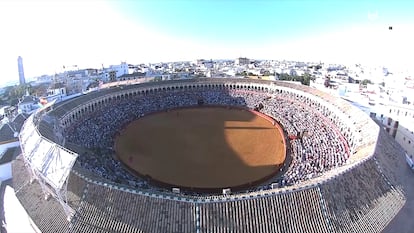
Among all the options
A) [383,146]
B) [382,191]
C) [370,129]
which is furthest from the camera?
[370,129]

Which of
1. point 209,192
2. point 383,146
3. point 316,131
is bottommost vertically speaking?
point 209,192

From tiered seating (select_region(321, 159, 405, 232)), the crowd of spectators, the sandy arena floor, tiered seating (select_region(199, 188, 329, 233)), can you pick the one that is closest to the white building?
the crowd of spectators

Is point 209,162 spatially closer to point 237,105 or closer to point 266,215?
point 266,215

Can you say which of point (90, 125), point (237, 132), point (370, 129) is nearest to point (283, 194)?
point (370, 129)

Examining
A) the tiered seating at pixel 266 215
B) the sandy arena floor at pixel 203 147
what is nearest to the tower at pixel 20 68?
the sandy arena floor at pixel 203 147

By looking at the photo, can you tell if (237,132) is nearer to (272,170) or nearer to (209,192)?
(272,170)

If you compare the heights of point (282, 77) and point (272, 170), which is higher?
point (282, 77)
